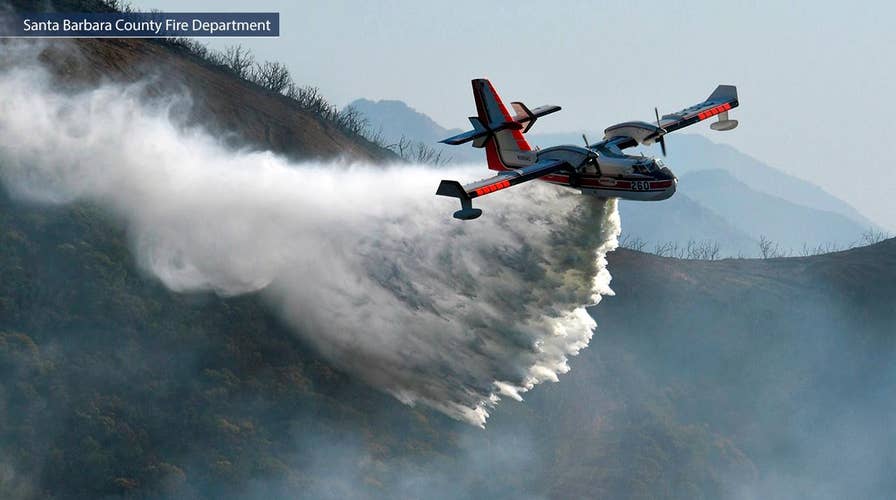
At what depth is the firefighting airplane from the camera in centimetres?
3894

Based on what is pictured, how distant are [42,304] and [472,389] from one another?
20388 millimetres

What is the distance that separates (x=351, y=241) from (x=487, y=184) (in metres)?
14.0

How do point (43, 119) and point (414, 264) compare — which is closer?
point (414, 264)

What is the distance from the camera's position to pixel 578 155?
39.4 m

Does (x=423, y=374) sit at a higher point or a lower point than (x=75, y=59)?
lower

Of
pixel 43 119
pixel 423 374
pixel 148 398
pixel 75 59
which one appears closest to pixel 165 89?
pixel 75 59

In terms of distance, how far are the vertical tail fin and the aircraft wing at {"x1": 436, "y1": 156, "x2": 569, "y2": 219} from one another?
2551 mm

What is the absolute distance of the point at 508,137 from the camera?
42875 millimetres

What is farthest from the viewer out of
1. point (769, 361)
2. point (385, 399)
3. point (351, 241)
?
point (769, 361)

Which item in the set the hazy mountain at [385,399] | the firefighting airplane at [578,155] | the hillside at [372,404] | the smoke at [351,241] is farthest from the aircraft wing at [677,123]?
the hillside at [372,404]

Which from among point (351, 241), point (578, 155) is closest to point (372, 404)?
point (351, 241)

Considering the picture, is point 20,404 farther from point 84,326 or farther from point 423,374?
point 423,374

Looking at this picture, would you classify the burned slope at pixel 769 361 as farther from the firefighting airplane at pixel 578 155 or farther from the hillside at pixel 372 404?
the firefighting airplane at pixel 578 155

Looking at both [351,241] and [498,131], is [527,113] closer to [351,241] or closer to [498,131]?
[498,131]
